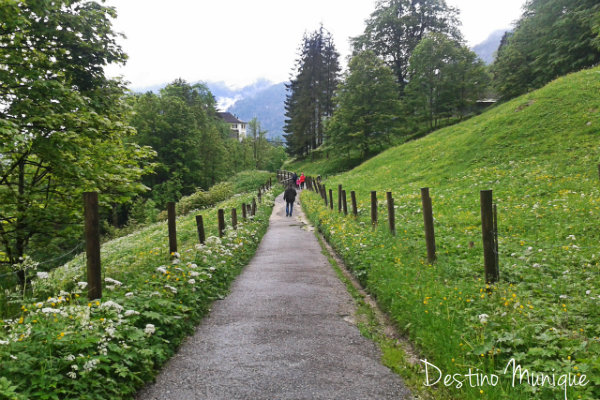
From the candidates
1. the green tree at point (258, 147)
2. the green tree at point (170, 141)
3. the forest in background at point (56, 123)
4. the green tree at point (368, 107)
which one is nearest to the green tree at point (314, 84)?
the green tree at point (368, 107)

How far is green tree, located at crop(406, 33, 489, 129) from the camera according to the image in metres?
42.9

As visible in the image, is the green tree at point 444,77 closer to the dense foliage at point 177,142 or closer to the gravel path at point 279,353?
the dense foliage at point 177,142

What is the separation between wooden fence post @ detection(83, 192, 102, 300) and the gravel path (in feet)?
5.03

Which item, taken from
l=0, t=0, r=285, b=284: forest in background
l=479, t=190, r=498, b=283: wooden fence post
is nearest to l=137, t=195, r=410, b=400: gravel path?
l=479, t=190, r=498, b=283: wooden fence post

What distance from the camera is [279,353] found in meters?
4.64

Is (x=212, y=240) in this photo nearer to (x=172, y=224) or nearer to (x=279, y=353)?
(x=172, y=224)

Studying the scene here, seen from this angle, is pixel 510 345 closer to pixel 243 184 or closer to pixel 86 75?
pixel 86 75

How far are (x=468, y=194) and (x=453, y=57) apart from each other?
34689mm

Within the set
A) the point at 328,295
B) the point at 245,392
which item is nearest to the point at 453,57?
the point at 328,295

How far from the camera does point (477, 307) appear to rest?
202 inches

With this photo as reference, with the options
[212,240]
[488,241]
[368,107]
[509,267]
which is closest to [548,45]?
[368,107]

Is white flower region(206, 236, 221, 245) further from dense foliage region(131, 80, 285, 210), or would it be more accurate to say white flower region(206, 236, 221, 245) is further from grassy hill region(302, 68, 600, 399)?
dense foliage region(131, 80, 285, 210)

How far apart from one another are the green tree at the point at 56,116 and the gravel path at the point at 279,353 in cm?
506

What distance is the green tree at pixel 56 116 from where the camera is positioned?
7434mm
